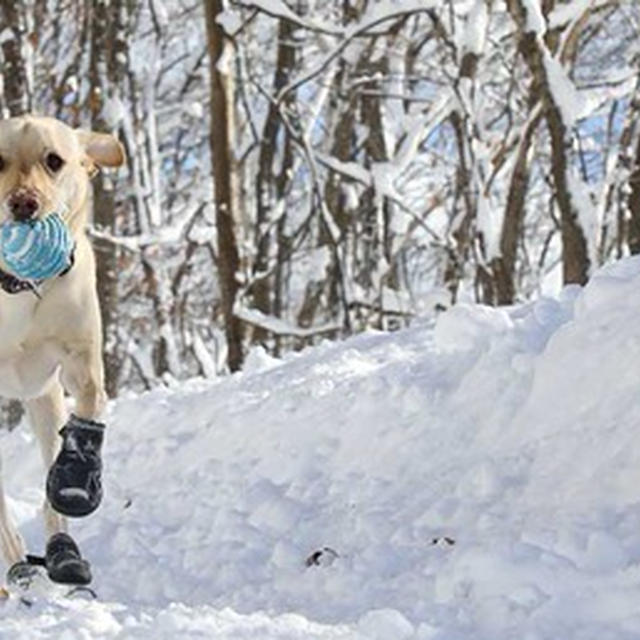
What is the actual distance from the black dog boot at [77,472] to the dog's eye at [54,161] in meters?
0.79

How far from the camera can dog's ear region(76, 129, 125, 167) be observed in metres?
4.61

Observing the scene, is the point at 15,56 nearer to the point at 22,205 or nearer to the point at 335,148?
the point at 335,148

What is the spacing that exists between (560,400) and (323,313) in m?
13.3

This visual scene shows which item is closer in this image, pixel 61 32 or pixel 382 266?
pixel 382 266

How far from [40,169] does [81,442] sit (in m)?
0.86

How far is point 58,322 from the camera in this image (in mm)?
4254

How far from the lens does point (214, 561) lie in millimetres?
4887

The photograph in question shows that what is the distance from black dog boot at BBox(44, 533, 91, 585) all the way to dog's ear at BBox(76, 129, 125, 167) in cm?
128

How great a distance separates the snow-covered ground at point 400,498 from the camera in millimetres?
3645

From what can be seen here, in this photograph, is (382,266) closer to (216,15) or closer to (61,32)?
(216,15)

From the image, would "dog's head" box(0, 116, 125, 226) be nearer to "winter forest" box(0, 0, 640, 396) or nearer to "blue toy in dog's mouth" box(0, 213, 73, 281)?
"blue toy in dog's mouth" box(0, 213, 73, 281)

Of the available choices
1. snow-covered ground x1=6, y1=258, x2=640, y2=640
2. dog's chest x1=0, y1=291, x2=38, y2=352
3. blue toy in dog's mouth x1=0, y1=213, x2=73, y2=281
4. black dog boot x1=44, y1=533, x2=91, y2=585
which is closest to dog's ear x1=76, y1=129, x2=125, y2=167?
blue toy in dog's mouth x1=0, y1=213, x2=73, y2=281

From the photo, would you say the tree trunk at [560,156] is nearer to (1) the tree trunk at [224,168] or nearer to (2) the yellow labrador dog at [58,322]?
(1) the tree trunk at [224,168]

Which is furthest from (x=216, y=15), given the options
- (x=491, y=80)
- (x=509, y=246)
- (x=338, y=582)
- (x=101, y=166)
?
(x=338, y=582)
